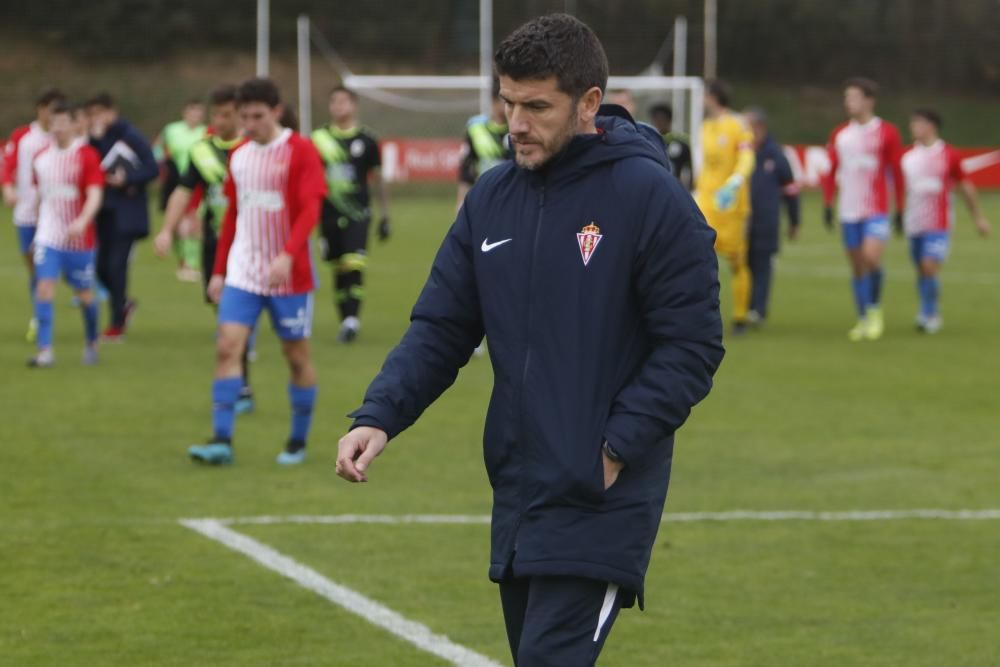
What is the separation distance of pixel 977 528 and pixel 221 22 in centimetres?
4663

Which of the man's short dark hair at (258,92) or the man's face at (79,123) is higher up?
the man's short dark hair at (258,92)

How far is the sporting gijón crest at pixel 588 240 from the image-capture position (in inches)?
168

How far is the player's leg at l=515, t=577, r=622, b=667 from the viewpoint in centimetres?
420

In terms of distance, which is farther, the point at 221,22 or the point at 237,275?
the point at 221,22

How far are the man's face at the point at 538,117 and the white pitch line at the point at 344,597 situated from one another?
2661mm

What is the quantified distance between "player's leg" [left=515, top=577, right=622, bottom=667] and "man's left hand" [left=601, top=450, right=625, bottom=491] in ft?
0.75

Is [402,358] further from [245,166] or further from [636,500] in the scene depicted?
[245,166]

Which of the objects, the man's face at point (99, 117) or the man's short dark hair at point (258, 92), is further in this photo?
the man's face at point (99, 117)

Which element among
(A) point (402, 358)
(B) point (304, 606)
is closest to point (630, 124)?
(A) point (402, 358)

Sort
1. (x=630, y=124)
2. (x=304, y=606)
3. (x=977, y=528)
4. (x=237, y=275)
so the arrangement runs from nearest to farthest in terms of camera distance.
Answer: (x=630, y=124) < (x=304, y=606) < (x=977, y=528) < (x=237, y=275)

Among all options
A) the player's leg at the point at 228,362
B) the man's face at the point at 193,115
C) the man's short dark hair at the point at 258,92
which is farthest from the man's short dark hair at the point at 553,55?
the man's face at the point at 193,115

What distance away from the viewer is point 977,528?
29.4ft

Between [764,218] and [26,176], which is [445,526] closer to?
[26,176]

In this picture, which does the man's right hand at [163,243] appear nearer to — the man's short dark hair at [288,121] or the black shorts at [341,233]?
the man's short dark hair at [288,121]
